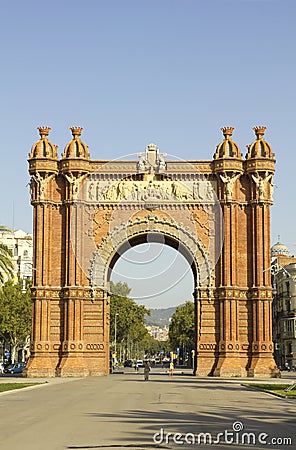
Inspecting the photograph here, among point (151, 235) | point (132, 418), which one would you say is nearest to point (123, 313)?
point (151, 235)

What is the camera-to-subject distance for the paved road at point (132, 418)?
17.7m

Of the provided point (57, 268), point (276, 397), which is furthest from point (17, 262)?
point (276, 397)

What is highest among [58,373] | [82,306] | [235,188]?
[235,188]

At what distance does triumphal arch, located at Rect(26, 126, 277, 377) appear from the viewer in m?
55.7

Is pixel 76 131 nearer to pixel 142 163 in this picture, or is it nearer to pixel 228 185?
pixel 142 163

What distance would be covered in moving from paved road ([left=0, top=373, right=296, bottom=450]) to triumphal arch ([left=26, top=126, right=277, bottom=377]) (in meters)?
19.1

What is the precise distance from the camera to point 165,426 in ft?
68.3

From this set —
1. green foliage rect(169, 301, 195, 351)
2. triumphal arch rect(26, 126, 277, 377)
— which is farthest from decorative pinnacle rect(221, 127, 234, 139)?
green foliage rect(169, 301, 195, 351)

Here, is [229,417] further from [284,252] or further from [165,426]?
[284,252]

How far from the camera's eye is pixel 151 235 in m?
58.7

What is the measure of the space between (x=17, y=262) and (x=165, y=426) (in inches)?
4809

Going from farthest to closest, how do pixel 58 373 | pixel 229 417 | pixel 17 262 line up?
pixel 17 262 → pixel 58 373 → pixel 229 417

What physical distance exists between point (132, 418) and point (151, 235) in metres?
35.9

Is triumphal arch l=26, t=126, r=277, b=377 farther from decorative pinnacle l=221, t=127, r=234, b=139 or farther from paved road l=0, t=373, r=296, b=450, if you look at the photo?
paved road l=0, t=373, r=296, b=450
